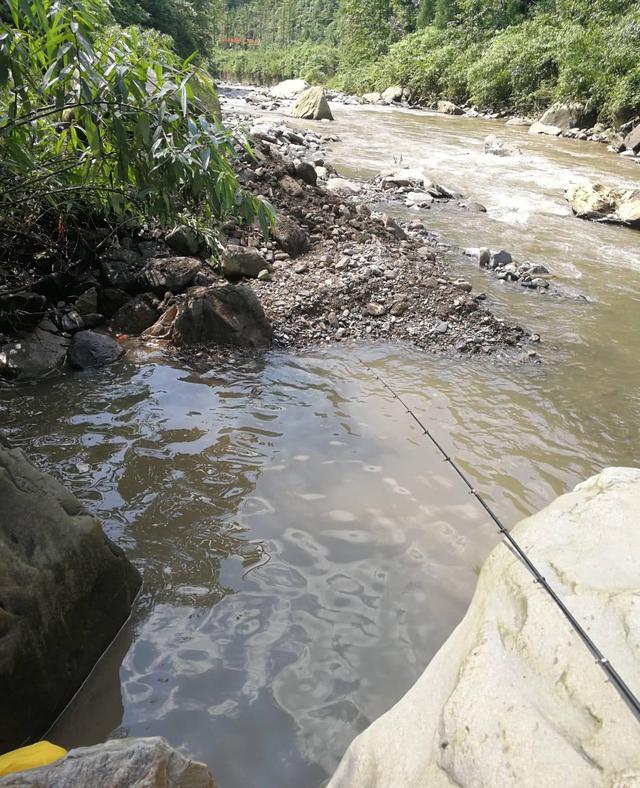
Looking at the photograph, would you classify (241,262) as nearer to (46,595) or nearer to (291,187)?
(291,187)

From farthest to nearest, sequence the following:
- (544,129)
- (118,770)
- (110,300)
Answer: (544,129), (110,300), (118,770)

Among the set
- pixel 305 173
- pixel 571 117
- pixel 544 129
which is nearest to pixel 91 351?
pixel 305 173

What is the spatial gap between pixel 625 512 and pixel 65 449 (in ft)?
10.4

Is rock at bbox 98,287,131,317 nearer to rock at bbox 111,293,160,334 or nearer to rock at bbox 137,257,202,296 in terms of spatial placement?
rock at bbox 111,293,160,334

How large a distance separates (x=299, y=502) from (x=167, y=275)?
3.06 m

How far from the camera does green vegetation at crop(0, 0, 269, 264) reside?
276 centimetres

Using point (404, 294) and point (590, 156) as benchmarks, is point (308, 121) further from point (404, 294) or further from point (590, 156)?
point (404, 294)

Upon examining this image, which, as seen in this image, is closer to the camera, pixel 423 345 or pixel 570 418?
pixel 570 418

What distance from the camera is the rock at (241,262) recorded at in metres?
6.02

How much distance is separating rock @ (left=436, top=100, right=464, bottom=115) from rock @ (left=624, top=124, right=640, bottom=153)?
11824 mm

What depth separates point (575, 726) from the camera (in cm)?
153

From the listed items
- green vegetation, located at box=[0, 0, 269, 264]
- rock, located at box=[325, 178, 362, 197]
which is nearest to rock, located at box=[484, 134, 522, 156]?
rock, located at box=[325, 178, 362, 197]

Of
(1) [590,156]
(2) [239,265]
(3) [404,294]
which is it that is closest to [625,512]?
(3) [404,294]

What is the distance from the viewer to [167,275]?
5.48 meters
